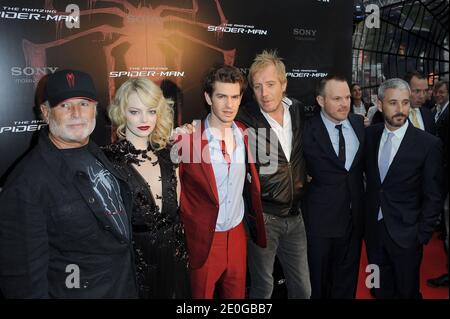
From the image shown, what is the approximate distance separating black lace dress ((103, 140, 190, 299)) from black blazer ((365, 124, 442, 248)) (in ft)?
5.25

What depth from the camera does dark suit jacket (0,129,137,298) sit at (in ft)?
5.87

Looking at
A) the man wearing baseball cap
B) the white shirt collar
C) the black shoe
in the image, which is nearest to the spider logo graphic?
the man wearing baseball cap

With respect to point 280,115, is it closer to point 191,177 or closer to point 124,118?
point 191,177

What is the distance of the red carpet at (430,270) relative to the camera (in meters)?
3.81

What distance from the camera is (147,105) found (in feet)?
7.95

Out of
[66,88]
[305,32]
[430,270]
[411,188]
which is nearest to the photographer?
[66,88]

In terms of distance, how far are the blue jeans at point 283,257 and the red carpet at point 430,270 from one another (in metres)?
1.06

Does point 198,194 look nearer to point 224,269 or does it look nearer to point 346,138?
point 224,269

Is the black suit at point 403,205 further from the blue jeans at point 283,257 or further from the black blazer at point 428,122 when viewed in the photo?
the black blazer at point 428,122

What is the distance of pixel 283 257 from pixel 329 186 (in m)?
0.70

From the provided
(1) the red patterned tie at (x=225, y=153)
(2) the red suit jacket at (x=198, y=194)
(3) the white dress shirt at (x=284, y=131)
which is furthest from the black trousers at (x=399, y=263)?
(1) the red patterned tie at (x=225, y=153)

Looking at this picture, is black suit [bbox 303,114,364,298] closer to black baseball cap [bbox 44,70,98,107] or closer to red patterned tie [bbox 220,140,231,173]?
red patterned tie [bbox 220,140,231,173]

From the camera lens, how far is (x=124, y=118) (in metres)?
2.44

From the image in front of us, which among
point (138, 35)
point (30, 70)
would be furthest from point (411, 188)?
point (30, 70)
